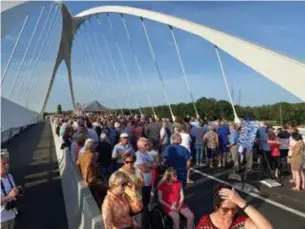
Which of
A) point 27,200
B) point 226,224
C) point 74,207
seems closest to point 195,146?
point 27,200

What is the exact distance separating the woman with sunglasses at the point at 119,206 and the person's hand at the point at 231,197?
183 cm

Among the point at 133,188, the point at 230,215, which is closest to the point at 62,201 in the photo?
the point at 133,188

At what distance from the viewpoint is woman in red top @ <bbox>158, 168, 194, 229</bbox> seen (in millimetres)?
6742

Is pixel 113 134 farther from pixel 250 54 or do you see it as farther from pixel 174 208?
pixel 174 208

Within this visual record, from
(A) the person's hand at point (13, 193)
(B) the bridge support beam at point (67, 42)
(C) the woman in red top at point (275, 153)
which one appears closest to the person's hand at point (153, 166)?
(A) the person's hand at point (13, 193)

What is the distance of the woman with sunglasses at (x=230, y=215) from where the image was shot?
3.48 meters

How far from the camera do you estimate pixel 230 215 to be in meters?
3.63

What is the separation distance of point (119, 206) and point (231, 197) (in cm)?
197

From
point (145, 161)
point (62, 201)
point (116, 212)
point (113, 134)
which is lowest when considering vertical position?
point (62, 201)

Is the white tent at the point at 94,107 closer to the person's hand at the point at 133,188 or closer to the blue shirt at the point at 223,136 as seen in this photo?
the blue shirt at the point at 223,136

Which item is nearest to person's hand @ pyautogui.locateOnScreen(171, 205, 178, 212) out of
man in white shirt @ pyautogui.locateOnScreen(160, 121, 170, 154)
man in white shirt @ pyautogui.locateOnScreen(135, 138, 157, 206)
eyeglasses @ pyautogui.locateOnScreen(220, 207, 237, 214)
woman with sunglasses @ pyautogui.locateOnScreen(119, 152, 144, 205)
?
woman with sunglasses @ pyautogui.locateOnScreen(119, 152, 144, 205)

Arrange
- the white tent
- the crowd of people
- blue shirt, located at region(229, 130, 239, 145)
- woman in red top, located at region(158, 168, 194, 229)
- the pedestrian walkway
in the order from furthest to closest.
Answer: the white tent
blue shirt, located at region(229, 130, 239, 145)
the pedestrian walkway
woman in red top, located at region(158, 168, 194, 229)
the crowd of people

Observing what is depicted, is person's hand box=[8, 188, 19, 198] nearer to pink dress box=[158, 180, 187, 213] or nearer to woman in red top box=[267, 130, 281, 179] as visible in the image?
pink dress box=[158, 180, 187, 213]

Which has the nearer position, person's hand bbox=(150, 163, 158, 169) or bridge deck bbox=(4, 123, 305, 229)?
person's hand bbox=(150, 163, 158, 169)
